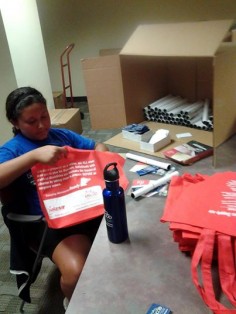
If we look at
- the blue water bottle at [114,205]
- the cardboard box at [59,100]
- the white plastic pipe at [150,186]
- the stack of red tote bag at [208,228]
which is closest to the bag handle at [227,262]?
the stack of red tote bag at [208,228]

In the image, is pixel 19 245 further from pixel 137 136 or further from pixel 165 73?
pixel 165 73

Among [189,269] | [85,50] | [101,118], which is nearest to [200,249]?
[189,269]

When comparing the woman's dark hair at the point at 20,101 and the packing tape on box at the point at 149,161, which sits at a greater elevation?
the woman's dark hair at the point at 20,101

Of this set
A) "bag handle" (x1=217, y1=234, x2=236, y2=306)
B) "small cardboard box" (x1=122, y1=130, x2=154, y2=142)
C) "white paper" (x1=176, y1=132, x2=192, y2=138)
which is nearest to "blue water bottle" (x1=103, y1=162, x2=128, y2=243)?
"bag handle" (x1=217, y1=234, x2=236, y2=306)

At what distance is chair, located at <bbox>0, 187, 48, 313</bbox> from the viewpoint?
1.19m

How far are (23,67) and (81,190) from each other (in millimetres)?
2336

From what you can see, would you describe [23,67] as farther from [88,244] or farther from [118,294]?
[118,294]

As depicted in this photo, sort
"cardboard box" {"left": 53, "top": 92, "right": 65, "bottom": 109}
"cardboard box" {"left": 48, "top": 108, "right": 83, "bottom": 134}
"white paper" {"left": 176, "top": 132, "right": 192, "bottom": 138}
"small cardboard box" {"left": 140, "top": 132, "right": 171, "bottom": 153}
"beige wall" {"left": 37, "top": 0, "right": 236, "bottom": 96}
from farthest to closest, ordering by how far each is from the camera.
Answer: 1. "cardboard box" {"left": 53, "top": 92, "right": 65, "bottom": 109}
2. "beige wall" {"left": 37, "top": 0, "right": 236, "bottom": 96}
3. "cardboard box" {"left": 48, "top": 108, "right": 83, "bottom": 134}
4. "white paper" {"left": 176, "top": 132, "right": 192, "bottom": 138}
5. "small cardboard box" {"left": 140, "top": 132, "right": 171, "bottom": 153}

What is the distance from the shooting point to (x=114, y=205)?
83cm

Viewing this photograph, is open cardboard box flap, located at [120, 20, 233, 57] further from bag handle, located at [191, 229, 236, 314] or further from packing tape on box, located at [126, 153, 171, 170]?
bag handle, located at [191, 229, 236, 314]

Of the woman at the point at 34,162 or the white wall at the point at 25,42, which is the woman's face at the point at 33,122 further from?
the white wall at the point at 25,42

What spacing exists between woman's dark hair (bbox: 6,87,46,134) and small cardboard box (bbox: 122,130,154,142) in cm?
49

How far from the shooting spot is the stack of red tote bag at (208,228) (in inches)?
26.9

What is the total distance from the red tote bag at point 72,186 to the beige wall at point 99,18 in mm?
3588
